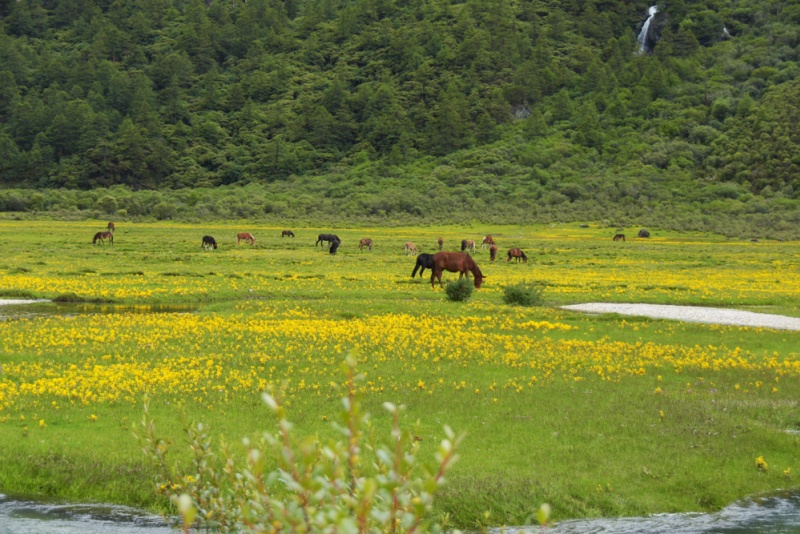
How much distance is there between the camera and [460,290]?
34.5 m

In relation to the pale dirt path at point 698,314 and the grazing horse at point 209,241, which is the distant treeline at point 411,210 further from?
the pale dirt path at point 698,314

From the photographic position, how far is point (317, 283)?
1624 inches

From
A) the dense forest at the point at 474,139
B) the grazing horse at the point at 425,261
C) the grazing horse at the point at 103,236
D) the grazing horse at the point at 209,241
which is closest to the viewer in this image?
the grazing horse at the point at 425,261

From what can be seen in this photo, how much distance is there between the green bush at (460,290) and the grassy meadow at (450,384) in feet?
1.86

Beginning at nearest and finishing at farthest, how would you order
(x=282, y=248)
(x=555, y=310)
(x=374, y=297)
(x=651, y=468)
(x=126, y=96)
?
(x=651, y=468)
(x=555, y=310)
(x=374, y=297)
(x=282, y=248)
(x=126, y=96)

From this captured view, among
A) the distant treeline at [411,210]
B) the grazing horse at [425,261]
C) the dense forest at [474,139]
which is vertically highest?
the dense forest at [474,139]

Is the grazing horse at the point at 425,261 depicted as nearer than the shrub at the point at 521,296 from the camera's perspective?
No

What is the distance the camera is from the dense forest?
129500 millimetres

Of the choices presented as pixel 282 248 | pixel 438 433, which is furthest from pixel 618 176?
pixel 438 433

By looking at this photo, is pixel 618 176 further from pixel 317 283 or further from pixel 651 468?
pixel 651 468

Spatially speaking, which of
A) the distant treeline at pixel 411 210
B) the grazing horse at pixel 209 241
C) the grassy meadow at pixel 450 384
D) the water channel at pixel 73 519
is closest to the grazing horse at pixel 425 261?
the grassy meadow at pixel 450 384

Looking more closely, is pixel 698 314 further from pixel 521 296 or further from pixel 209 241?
pixel 209 241

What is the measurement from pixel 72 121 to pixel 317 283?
15301 cm

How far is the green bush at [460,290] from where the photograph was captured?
3444 cm
